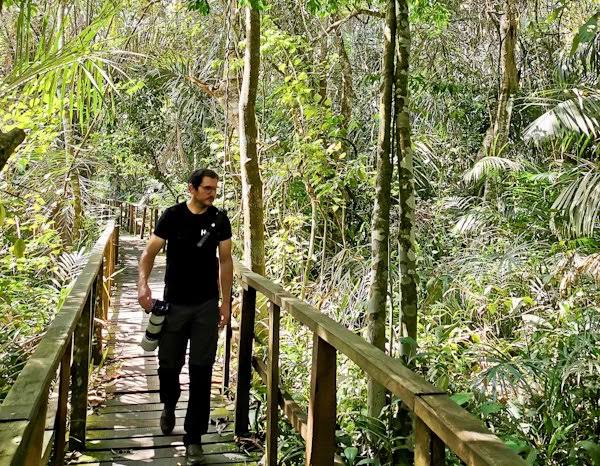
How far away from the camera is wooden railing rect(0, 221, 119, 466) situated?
160 cm

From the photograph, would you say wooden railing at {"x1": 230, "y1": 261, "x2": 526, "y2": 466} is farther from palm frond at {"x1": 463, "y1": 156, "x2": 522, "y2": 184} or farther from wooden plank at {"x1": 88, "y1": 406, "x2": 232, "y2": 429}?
palm frond at {"x1": 463, "y1": 156, "x2": 522, "y2": 184}

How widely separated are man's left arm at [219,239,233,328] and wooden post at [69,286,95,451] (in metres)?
0.84

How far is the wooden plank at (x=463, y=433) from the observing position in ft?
4.34

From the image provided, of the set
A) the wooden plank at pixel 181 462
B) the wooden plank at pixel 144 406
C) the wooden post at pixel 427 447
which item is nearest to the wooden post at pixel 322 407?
A: the wooden post at pixel 427 447

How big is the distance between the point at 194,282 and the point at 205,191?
0.54m

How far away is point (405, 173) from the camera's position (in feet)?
12.9

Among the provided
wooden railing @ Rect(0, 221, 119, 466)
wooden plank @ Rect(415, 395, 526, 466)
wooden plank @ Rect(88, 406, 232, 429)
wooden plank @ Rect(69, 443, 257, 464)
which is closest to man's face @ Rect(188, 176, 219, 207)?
wooden railing @ Rect(0, 221, 119, 466)

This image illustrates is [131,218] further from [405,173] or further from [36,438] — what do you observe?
[36,438]

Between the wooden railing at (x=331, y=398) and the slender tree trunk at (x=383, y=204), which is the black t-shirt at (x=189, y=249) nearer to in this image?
the wooden railing at (x=331, y=398)

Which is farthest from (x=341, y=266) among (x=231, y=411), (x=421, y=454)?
(x=421, y=454)

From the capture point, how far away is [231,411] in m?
4.52

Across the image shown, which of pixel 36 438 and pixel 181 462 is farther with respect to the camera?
pixel 181 462

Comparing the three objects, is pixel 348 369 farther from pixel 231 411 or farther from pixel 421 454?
pixel 421 454

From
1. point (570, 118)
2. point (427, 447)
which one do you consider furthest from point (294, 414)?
point (570, 118)
